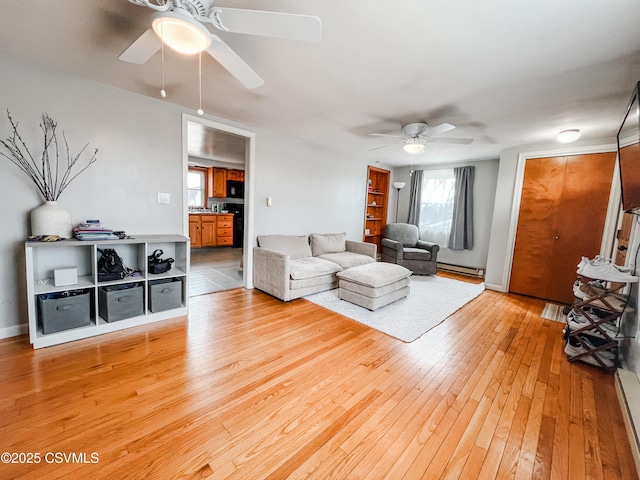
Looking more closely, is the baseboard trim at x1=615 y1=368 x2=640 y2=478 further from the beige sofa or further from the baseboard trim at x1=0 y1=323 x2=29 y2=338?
the baseboard trim at x1=0 y1=323 x2=29 y2=338

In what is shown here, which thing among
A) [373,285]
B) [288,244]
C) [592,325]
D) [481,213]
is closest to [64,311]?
[288,244]

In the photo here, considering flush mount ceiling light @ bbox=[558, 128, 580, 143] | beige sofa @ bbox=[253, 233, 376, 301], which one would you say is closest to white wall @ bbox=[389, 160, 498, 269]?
flush mount ceiling light @ bbox=[558, 128, 580, 143]

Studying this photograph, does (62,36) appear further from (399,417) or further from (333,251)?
(333,251)

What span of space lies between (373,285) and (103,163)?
308 centimetres

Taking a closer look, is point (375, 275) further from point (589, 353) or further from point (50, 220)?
→ point (50, 220)

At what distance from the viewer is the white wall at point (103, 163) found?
2141 millimetres

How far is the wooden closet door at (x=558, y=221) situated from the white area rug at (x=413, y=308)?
2.61 feet

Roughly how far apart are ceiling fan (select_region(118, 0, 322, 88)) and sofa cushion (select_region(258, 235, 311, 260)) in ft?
8.31

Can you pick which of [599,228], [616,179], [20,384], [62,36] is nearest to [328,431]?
[20,384]

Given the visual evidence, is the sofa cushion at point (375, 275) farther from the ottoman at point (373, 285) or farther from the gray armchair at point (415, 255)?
the gray armchair at point (415, 255)

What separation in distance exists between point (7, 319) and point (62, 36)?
231cm

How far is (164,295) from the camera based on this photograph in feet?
8.62

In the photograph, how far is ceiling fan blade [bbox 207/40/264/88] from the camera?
4.77 feet

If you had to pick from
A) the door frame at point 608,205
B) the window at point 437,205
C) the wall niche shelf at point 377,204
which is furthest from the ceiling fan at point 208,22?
the window at point 437,205
